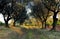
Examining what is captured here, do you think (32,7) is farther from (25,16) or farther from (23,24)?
(23,24)

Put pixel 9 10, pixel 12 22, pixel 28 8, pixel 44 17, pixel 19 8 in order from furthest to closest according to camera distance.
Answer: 1. pixel 12 22
2. pixel 44 17
3. pixel 28 8
4. pixel 19 8
5. pixel 9 10

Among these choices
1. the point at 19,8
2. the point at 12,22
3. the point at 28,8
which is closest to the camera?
the point at 19,8

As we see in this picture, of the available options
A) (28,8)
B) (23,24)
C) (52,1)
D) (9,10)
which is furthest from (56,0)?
(23,24)

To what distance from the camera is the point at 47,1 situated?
2491 centimetres

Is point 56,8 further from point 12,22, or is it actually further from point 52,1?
point 12,22

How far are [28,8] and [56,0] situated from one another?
13.6 m

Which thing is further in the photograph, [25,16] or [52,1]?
[25,16]

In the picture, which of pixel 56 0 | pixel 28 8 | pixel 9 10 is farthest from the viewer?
pixel 28 8

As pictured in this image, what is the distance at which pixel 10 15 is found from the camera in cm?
3559

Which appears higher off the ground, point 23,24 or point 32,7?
point 32,7

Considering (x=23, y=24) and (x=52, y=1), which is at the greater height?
(x=52, y=1)

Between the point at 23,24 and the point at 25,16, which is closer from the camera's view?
the point at 25,16

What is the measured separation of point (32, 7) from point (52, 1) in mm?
11797

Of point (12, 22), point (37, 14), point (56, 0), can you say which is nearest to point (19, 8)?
point (37, 14)
